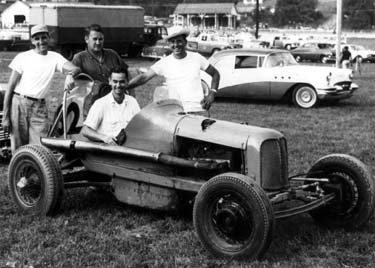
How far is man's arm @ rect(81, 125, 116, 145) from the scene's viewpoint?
20.5 ft

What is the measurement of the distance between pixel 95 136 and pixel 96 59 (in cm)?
128

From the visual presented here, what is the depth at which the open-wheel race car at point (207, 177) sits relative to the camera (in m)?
5.09

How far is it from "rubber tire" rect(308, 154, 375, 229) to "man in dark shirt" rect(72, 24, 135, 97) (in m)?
2.47

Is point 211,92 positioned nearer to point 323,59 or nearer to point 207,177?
point 207,177

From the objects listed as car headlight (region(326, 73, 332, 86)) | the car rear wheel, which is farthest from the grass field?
the car rear wheel

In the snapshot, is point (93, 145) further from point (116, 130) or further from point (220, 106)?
point (220, 106)

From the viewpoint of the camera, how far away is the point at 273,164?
5516 millimetres

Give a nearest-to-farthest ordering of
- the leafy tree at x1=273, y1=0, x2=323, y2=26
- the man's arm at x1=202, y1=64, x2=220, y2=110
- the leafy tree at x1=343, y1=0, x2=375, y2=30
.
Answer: the man's arm at x1=202, y1=64, x2=220, y2=110, the leafy tree at x1=343, y1=0, x2=375, y2=30, the leafy tree at x1=273, y1=0, x2=323, y2=26

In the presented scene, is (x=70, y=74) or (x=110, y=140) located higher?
(x=70, y=74)

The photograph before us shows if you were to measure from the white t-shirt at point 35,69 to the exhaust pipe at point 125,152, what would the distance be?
0.79 meters

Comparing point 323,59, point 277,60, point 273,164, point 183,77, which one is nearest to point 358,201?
point 273,164

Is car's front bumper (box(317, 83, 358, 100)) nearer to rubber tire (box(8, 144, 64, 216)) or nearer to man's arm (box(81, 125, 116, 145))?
man's arm (box(81, 125, 116, 145))

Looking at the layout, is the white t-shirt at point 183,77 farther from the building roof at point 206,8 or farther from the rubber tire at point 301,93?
the building roof at point 206,8

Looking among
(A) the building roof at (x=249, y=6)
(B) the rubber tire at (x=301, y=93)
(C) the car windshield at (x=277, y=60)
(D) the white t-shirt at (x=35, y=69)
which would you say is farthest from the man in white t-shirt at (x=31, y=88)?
(A) the building roof at (x=249, y=6)
